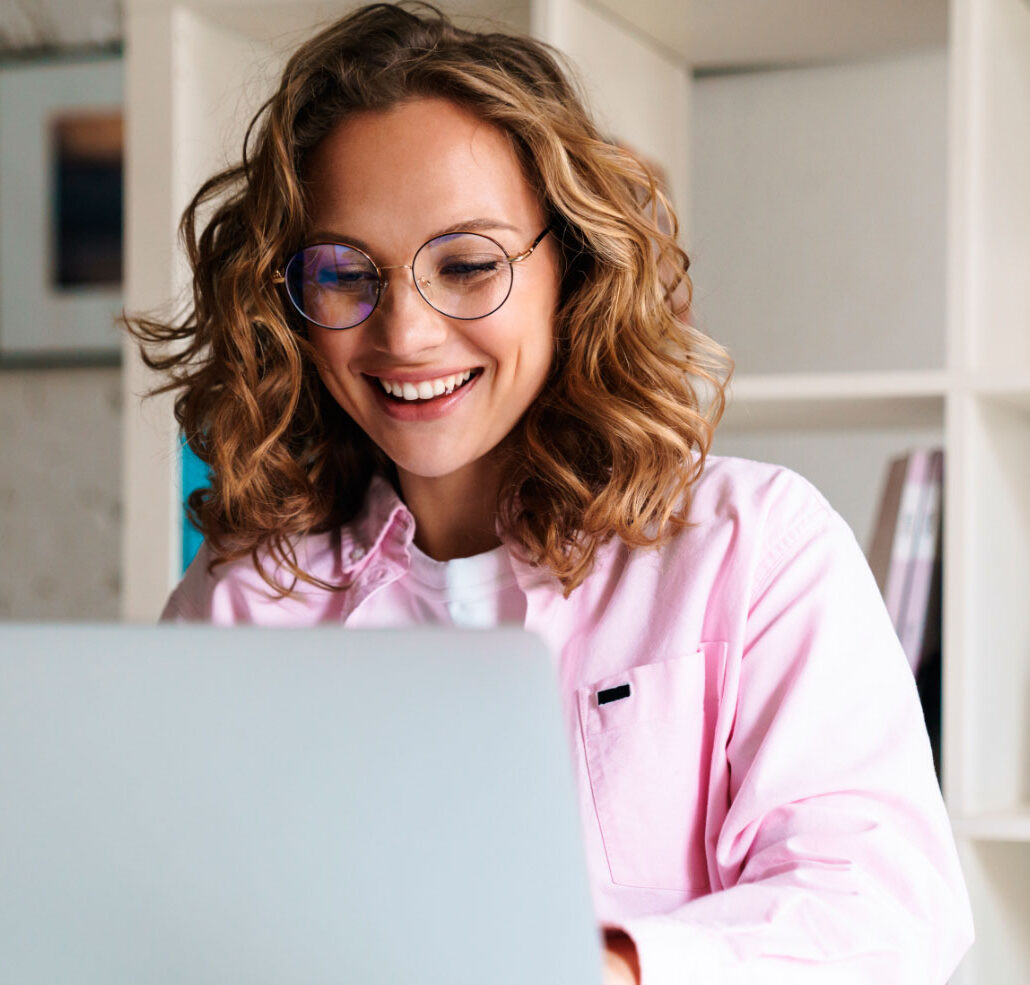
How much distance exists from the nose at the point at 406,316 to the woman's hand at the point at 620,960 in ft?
1.73

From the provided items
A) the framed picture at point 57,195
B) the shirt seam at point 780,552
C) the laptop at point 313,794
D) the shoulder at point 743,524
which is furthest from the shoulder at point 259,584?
the framed picture at point 57,195

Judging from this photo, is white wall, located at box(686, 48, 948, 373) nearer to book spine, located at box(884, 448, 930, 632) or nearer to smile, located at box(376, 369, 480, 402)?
book spine, located at box(884, 448, 930, 632)

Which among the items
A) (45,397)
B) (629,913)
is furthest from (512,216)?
(45,397)

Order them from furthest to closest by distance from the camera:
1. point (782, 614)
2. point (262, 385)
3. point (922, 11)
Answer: point (922, 11) → point (262, 385) → point (782, 614)

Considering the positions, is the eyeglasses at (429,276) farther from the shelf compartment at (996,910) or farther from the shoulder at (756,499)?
the shelf compartment at (996,910)

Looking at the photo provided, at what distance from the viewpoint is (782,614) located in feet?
3.42

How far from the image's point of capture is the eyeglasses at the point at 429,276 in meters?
1.08

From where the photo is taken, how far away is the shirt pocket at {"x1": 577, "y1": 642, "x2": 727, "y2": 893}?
42.6 inches

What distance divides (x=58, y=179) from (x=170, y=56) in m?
1.15

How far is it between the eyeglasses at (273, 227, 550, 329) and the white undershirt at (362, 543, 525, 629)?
24 cm

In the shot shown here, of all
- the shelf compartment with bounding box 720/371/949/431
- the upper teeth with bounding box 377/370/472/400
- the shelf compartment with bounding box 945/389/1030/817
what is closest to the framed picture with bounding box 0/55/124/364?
the shelf compartment with bounding box 720/371/949/431

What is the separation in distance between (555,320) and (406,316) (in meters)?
0.16

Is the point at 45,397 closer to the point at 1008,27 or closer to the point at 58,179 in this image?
the point at 58,179

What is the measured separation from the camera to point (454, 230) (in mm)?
1082
